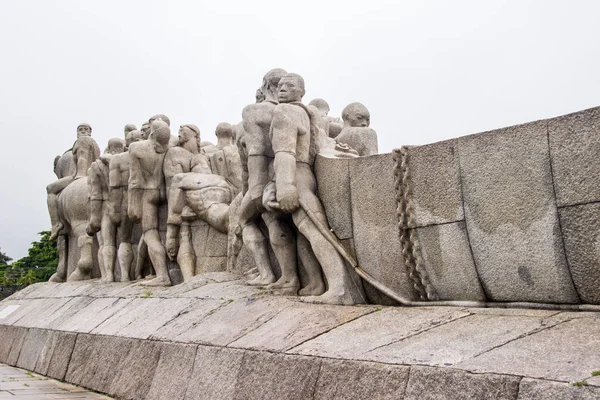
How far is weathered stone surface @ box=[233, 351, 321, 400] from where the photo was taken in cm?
443

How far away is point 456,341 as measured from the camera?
4.05 metres

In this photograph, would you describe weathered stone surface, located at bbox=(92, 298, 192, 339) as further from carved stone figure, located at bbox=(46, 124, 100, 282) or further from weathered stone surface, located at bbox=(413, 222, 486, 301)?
carved stone figure, located at bbox=(46, 124, 100, 282)

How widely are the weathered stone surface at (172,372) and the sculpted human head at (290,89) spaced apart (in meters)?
2.53

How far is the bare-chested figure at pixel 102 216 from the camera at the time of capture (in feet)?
36.8

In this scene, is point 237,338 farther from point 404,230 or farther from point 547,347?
point 547,347

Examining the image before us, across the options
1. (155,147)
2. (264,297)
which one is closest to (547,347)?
(264,297)

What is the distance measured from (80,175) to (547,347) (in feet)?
36.9

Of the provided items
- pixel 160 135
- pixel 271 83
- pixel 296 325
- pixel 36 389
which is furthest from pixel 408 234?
pixel 160 135

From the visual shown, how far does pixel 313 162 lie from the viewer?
6781 millimetres

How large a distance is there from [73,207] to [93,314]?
15.3ft

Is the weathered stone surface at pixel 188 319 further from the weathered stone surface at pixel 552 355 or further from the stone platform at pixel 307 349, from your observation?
the weathered stone surface at pixel 552 355

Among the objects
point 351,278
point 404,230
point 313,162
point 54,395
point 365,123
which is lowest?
point 54,395

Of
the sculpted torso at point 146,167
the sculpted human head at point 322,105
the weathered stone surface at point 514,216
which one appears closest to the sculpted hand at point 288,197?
the weathered stone surface at point 514,216

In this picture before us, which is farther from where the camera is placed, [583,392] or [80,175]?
[80,175]
